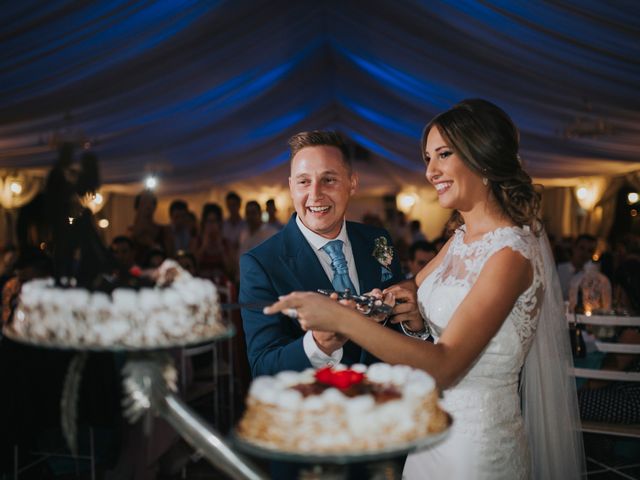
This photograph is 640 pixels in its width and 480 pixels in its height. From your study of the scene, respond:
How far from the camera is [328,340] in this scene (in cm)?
211

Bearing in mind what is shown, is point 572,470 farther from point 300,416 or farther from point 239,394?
point 239,394

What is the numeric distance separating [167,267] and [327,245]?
124cm

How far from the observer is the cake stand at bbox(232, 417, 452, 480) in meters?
1.18

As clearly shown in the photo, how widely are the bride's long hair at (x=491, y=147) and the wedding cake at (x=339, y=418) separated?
1095mm

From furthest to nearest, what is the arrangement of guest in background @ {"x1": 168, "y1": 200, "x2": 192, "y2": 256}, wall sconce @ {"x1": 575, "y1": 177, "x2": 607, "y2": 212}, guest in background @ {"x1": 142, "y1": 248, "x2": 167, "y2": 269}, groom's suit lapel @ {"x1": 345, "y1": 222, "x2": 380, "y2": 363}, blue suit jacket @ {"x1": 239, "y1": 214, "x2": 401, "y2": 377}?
wall sconce @ {"x1": 575, "y1": 177, "x2": 607, "y2": 212}, guest in background @ {"x1": 168, "y1": 200, "x2": 192, "y2": 256}, guest in background @ {"x1": 142, "y1": 248, "x2": 167, "y2": 269}, groom's suit lapel @ {"x1": 345, "y1": 222, "x2": 380, "y2": 363}, blue suit jacket @ {"x1": 239, "y1": 214, "x2": 401, "y2": 377}

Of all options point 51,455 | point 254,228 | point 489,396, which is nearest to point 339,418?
point 489,396

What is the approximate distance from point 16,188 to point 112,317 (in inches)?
401

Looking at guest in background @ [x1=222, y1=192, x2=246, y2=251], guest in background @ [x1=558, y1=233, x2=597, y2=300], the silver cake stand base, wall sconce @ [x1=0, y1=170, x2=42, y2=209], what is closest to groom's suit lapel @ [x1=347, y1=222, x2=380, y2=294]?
the silver cake stand base

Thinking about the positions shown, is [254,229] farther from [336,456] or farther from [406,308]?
[336,456]

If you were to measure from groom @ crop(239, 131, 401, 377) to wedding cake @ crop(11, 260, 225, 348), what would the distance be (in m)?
1.02

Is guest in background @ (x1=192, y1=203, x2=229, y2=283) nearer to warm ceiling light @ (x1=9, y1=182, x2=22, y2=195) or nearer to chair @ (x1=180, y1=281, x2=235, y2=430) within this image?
chair @ (x1=180, y1=281, x2=235, y2=430)

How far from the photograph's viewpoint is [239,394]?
707cm

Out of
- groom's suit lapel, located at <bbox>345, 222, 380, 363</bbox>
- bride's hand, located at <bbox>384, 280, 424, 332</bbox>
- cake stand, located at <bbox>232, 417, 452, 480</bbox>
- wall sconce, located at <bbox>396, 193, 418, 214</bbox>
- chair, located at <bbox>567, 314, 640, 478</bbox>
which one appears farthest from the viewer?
wall sconce, located at <bbox>396, 193, 418, 214</bbox>

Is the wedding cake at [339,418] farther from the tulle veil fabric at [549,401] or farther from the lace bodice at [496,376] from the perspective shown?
the tulle veil fabric at [549,401]
